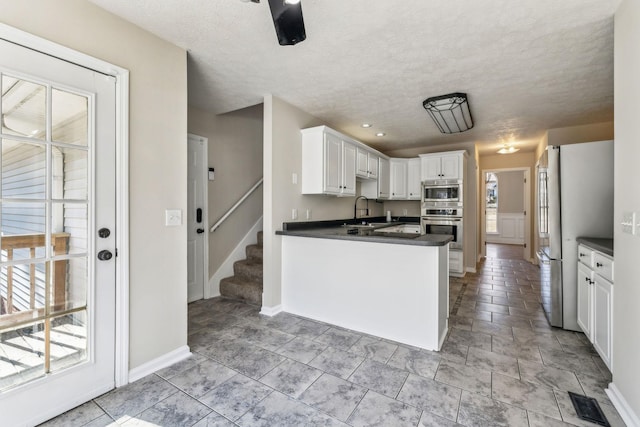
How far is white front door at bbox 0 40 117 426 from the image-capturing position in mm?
1451

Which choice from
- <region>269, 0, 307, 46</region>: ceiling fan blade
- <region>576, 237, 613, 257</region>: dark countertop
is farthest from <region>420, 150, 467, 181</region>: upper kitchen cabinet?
<region>269, 0, 307, 46</region>: ceiling fan blade

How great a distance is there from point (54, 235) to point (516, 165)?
7.66m

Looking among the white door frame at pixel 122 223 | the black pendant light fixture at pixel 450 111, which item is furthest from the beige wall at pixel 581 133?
the white door frame at pixel 122 223

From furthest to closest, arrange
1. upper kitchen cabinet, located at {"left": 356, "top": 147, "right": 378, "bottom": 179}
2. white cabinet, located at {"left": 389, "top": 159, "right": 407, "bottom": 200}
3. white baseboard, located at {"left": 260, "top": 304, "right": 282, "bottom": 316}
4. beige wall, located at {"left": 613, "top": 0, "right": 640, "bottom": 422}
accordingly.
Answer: white cabinet, located at {"left": 389, "top": 159, "right": 407, "bottom": 200}
upper kitchen cabinet, located at {"left": 356, "top": 147, "right": 378, "bottom": 179}
white baseboard, located at {"left": 260, "top": 304, "right": 282, "bottom": 316}
beige wall, located at {"left": 613, "top": 0, "right": 640, "bottom": 422}

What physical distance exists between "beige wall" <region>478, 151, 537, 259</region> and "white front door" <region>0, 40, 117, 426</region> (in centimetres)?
670

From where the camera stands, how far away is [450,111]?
3.44 meters

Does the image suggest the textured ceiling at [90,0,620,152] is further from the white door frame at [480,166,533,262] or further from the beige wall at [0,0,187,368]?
the white door frame at [480,166,533,262]

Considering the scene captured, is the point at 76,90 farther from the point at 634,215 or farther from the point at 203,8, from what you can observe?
the point at 634,215

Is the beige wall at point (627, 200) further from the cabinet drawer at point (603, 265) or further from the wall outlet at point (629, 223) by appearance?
the cabinet drawer at point (603, 265)

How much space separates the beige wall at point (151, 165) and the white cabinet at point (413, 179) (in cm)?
447

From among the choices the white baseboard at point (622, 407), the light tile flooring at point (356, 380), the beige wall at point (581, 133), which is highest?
the beige wall at point (581, 133)

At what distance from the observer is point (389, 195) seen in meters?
5.50

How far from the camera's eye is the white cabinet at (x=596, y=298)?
192 centimetres

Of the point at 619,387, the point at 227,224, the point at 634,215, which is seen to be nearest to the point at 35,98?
the point at 227,224
